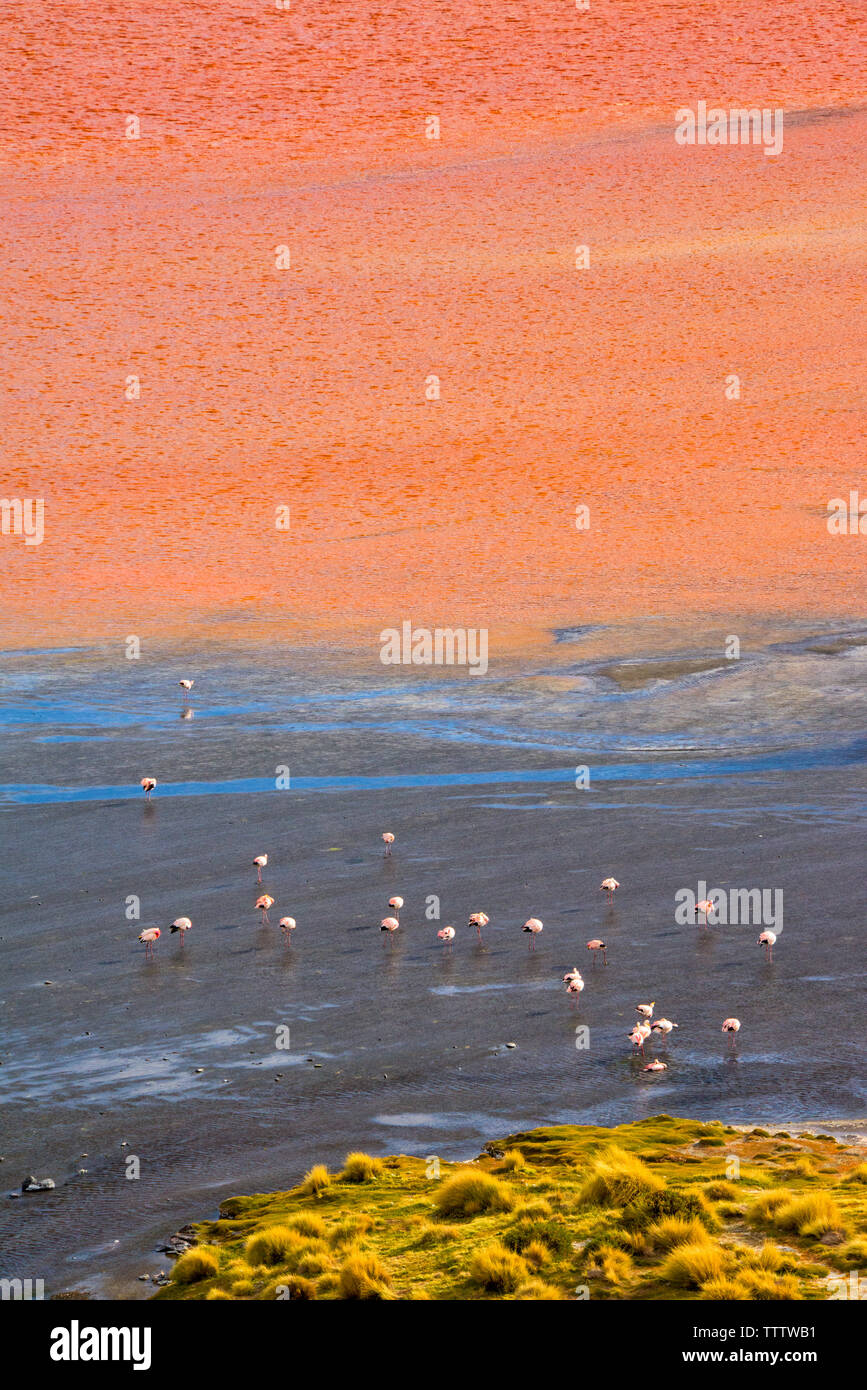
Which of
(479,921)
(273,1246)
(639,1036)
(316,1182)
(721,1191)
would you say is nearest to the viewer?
(273,1246)

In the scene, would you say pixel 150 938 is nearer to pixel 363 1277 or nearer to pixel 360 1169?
pixel 360 1169

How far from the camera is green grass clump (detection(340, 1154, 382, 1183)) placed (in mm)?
12898

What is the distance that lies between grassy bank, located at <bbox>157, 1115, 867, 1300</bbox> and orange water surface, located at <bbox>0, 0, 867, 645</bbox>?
2006 cm

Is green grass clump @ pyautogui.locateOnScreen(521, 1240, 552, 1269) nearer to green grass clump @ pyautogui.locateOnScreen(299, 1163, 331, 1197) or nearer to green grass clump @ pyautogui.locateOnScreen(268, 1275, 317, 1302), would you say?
green grass clump @ pyautogui.locateOnScreen(268, 1275, 317, 1302)

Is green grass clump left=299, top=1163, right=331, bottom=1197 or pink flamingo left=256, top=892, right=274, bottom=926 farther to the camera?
pink flamingo left=256, top=892, right=274, bottom=926

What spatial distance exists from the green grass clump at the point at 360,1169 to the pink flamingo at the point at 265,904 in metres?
5.26

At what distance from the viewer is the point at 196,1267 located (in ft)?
37.6

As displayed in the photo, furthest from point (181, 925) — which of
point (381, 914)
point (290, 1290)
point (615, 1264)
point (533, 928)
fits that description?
point (615, 1264)

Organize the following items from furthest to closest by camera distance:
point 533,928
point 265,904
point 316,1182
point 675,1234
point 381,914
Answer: point 381,914 < point 265,904 < point 533,928 < point 316,1182 < point 675,1234

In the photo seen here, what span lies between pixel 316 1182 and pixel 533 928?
A: 519cm

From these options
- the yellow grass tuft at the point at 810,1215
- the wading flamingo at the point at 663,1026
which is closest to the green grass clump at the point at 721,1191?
the yellow grass tuft at the point at 810,1215

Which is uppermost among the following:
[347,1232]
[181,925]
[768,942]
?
[181,925]

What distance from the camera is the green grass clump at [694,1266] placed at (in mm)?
10695

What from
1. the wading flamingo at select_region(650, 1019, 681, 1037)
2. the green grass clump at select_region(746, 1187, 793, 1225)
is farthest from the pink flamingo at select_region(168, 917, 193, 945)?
the green grass clump at select_region(746, 1187, 793, 1225)
